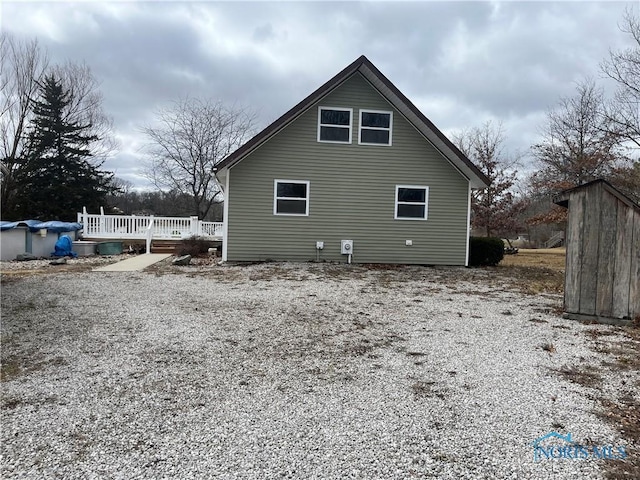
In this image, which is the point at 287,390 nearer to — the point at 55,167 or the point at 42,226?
the point at 42,226

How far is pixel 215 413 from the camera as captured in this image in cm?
306

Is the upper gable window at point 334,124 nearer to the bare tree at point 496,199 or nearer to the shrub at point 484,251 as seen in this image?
the shrub at point 484,251

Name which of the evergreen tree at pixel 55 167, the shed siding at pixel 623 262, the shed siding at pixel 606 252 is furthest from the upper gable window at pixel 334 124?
the evergreen tree at pixel 55 167

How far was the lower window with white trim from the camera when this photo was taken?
41.8ft

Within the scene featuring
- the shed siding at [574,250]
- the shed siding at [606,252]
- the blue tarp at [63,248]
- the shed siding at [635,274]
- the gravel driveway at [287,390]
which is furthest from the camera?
the blue tarp at [63,248]

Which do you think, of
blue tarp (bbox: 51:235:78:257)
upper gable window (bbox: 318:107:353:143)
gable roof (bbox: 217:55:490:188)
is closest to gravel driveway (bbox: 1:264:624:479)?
gable roof (bbox: 217:55:490:188)

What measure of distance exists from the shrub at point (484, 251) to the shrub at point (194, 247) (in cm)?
1029

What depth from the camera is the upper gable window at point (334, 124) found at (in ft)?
42.0

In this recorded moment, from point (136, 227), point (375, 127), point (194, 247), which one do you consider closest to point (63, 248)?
point (136, 227)

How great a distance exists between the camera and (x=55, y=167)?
2756cm

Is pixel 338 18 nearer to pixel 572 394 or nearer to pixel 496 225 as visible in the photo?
pixel 572 394

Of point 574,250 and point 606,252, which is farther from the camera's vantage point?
point 574,250

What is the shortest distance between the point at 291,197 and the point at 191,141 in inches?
701

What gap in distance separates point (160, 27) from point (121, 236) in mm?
10104
